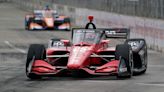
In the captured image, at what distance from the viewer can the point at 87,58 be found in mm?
14852

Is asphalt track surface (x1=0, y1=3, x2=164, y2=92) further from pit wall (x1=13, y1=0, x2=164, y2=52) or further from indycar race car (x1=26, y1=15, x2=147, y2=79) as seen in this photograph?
pit wall (x1=13, y1=0, x2=164, y2=52)

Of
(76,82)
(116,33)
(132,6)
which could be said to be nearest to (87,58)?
(76,82)

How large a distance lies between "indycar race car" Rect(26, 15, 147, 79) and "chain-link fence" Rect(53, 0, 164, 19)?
9.26 metres

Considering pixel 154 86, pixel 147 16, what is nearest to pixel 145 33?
pixel 147 16

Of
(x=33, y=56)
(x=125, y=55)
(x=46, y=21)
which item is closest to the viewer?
(x=125, y=55)

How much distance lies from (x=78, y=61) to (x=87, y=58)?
42 centimetres

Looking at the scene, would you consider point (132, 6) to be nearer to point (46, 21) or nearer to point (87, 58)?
point (46, 21)

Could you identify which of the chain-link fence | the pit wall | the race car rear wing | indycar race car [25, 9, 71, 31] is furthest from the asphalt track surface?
indycar race car [25, 9, 71, 31]

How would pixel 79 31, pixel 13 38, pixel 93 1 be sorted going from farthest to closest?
pixel 93 1
pixel 13 38
pixel 79 31

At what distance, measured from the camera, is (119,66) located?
14578 mm

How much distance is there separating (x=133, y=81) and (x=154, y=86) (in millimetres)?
887

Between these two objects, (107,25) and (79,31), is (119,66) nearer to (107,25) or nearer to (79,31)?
(79,31)

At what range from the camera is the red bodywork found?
47.6 ft

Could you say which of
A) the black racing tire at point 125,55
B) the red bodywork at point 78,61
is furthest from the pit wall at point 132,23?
the black racing tire at point 125,55
